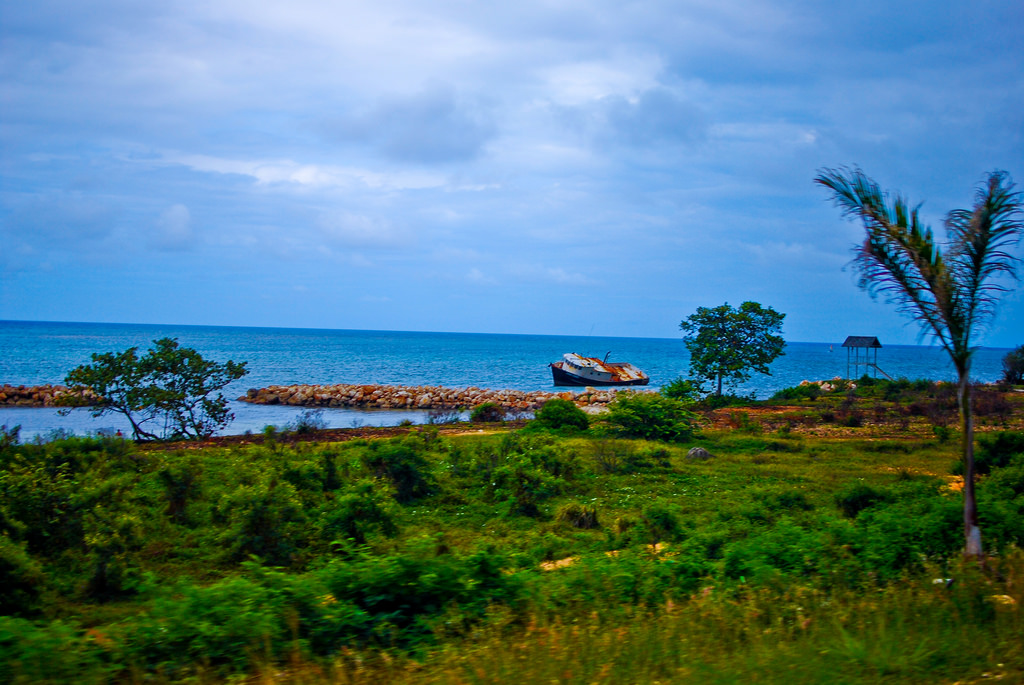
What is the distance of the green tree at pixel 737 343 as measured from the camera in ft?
111

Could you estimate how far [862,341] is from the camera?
50.6 metres

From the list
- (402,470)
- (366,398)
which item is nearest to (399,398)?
(366,398)

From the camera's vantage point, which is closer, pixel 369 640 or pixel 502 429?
pixel 369 640

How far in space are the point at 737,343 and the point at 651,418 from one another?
1471cm

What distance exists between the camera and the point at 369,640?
5059 mm

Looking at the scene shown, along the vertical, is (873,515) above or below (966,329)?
below

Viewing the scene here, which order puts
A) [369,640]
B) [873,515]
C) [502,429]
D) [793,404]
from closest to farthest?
[369,640], [873,515], [502,429], [793,404]

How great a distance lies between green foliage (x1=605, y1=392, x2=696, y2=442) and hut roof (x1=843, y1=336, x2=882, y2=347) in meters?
34.3

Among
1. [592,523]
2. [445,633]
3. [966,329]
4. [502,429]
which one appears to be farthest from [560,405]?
[445,633]

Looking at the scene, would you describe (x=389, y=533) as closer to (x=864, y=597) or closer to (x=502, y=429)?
(x=864, y=597)

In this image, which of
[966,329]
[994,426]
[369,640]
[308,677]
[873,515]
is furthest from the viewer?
[994,426]

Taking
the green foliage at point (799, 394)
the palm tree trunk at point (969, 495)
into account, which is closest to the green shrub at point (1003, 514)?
the palm tree trunk at point (969, 495)

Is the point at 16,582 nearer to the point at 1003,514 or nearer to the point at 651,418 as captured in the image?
the point at 1003,514

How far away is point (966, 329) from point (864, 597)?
11.3 feet
